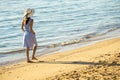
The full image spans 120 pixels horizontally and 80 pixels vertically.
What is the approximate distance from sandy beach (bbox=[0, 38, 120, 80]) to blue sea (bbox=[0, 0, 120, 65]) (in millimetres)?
1239

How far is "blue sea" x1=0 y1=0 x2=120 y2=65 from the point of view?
12227 mm

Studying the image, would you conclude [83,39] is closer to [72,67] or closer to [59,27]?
[59,27]

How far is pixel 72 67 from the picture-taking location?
347 inches

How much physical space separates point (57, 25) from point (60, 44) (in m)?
4.10

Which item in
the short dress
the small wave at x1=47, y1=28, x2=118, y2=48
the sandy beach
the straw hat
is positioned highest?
the straw hat

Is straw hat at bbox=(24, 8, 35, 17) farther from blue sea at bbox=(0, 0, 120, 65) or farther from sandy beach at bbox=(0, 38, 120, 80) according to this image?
blue sea at bbox=(0, 0, 120, 65)

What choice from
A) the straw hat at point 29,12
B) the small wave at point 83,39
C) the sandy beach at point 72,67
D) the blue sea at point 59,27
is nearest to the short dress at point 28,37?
the straw hat at point 29,12

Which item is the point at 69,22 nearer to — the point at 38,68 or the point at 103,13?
the point at 103,13

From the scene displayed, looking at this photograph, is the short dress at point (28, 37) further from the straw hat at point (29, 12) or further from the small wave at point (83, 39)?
the small wave at point (83, 39)

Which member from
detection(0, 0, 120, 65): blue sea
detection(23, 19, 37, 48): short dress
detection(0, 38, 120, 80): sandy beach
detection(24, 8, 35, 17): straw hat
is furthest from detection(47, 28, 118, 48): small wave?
detection(24, 8, 35, 17): straw hat

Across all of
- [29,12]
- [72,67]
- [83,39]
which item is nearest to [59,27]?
[83,39]

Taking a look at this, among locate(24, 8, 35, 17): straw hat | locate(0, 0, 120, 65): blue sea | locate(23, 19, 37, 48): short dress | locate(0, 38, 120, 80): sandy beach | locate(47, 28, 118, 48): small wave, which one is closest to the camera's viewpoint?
locate(0, 38, 120, 80): sandy beach

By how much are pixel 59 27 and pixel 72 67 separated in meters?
7.37

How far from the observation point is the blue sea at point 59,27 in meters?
12.2
